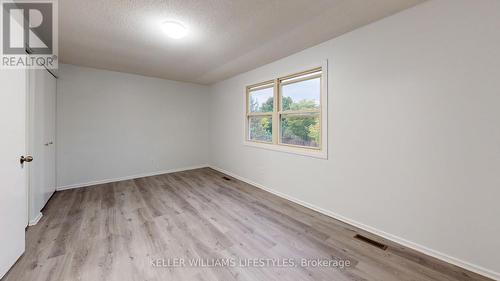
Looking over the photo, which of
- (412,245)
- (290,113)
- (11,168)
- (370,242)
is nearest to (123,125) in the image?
(11,168)

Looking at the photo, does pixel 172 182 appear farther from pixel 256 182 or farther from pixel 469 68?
pixel 469 68

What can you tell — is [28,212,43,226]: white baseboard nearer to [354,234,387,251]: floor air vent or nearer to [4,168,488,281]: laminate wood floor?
[4,168,488,281]: laminate wood floor

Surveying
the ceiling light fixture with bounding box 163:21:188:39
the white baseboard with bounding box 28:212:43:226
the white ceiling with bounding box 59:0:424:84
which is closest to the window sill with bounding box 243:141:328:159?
the white ceiling with bounding box 59:0:424:84

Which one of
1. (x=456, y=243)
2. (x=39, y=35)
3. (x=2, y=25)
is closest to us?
(x=2, y=25)

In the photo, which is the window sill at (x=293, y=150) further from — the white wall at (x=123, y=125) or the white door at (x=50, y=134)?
the white door at (x=50, y=134)

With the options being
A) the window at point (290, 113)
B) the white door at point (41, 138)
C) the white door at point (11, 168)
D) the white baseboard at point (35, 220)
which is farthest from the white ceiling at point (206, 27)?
the white baseboard at point (35, 220)

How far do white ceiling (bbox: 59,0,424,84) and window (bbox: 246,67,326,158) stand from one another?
529 millimetres

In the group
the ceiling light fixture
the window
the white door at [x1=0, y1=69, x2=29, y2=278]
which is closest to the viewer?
the white door at [x1=0, y1=69, x2=29, y2=278]

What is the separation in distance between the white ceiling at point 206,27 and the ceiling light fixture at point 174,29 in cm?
7

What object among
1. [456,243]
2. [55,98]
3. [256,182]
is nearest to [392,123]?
[456,243]

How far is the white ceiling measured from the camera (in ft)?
6.34

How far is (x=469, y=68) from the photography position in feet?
5.49

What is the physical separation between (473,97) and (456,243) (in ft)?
4.35

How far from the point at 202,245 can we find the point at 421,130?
2.56m
